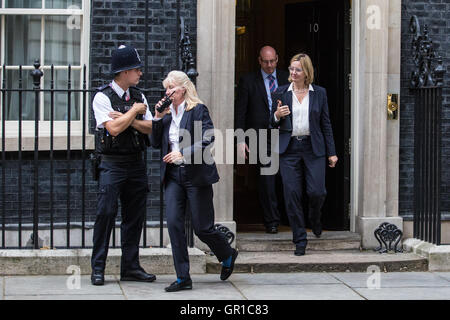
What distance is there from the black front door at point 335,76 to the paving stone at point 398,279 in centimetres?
145

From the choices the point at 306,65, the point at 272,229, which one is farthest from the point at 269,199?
the point at 306,65

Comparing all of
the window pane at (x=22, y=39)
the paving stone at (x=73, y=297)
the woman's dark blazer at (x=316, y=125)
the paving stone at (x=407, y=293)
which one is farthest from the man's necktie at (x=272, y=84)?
the paving stone at (x=73, y=297)

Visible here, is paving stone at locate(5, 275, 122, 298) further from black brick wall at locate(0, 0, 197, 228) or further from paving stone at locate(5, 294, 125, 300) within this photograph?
black brick wall at locate(0, 0, 197, 228)

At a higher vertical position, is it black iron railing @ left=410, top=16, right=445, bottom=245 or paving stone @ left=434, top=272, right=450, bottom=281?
black iron railing @ left=410, top=16, right=445, bottom=245

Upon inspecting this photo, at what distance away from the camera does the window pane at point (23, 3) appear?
9289mm

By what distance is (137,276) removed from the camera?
798cm

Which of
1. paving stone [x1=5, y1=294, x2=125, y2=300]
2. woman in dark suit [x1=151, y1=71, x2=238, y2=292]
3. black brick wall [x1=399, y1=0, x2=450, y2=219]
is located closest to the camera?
paving stone [x1=5, y1=294, x2=125, y2=300]

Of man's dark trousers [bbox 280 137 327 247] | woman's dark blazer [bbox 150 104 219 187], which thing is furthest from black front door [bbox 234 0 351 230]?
woman's dark blazer [bbox 150 104 219 187]

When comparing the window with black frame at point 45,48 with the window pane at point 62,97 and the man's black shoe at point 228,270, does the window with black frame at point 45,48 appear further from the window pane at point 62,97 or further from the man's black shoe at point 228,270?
the man's black shoe at point 228,270

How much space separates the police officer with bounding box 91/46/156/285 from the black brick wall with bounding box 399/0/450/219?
323 cm

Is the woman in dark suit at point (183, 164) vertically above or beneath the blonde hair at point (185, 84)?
beneath

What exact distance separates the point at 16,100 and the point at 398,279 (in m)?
4.12

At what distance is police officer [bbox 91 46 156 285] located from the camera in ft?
25.1

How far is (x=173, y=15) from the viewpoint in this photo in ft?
30.5
